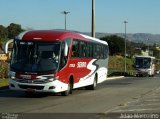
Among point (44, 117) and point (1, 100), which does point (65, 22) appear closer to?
point (1, 100)

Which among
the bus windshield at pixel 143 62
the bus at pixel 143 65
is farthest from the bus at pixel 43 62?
the bus windshield at pixel 143 62

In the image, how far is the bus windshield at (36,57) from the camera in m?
21.2

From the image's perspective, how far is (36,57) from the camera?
2127 cm

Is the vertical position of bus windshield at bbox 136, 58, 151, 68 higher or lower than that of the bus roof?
lower

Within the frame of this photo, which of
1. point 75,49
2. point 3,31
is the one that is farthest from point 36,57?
point 3,31

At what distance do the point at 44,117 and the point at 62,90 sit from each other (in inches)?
304

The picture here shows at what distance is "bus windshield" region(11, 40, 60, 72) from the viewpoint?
21172 millimetres

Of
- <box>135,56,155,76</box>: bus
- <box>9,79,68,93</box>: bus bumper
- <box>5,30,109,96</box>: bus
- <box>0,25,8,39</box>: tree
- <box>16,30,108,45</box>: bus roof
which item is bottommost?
<box>135,56,155,76</box>: bus

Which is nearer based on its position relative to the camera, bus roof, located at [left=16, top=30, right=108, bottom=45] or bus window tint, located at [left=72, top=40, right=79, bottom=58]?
bus roof, located at [left=16, top=30, right=108, bottom=45]

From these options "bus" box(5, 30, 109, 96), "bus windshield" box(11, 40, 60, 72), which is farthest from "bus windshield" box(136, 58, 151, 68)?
"bus windshield" box(11, 40, 60, 72)

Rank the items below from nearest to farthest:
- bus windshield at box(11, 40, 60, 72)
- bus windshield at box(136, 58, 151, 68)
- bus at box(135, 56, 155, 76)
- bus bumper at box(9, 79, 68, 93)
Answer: bus bumper at box(9, 79, 68, 93) → bus windshield at box(11, 40, 60, 72) → bus at box(135, 56, 155, 76) → bus windshield at box(136, 58, 151, 68)

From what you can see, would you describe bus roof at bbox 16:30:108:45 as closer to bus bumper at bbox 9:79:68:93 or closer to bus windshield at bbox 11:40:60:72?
bus windshield at bbox 11:40:60:72

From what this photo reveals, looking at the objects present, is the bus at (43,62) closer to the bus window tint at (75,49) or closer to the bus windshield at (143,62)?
the bus window tint at (75,49)

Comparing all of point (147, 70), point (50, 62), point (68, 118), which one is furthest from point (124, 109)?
point (147, 70)
